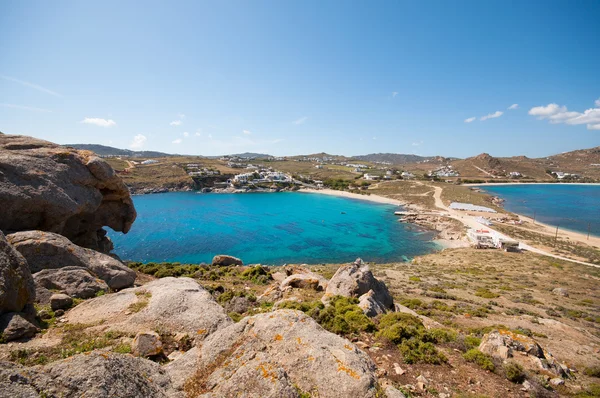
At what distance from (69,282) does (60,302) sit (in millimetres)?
2106

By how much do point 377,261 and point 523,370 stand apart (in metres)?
39.8

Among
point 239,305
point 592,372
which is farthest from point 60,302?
point 592,372

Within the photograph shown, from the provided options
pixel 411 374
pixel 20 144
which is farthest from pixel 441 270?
pixel 20 144

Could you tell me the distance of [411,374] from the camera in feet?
27.5

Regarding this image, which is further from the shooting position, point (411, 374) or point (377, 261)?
point (377, 261)

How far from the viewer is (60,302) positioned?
11.2 m

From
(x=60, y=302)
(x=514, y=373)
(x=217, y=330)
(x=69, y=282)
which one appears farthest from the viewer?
(x=69, y=282)

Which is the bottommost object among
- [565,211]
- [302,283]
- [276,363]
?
[565,211]

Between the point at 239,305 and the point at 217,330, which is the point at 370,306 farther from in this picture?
the point at 217,330

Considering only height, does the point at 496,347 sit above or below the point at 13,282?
below

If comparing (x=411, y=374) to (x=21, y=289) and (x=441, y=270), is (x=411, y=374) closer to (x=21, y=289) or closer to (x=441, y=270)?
(x=21, y=289)

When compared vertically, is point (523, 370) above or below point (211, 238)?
above

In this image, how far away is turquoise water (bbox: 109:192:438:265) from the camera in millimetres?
50000

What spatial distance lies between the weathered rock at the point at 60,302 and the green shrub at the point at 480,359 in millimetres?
16326
